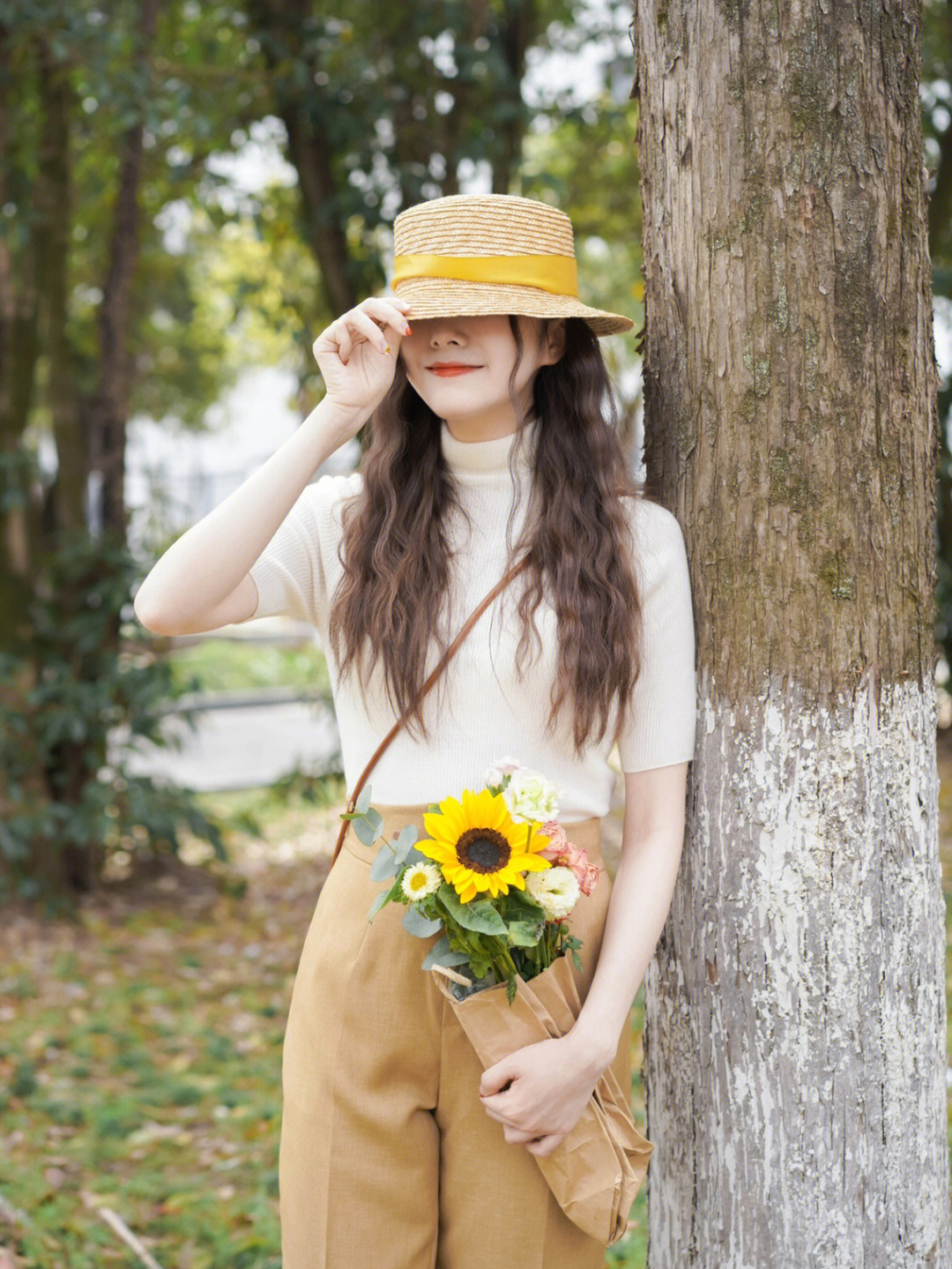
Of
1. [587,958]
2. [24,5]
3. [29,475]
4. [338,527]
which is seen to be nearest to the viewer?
[587,958]

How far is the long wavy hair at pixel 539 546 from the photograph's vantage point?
1.71m

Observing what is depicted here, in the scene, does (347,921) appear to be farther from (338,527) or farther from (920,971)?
(920,971)

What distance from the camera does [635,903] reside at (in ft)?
5.61

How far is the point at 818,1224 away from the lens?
5.84 ft

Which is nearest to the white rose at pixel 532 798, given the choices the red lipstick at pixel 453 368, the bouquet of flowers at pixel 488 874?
the bouquet of flowers at pixel 488 874

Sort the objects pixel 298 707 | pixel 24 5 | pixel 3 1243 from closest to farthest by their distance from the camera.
A: pixel 3 1243
pixel 24 5
pixel 298 707

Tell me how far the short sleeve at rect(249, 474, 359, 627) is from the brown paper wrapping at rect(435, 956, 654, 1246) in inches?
24.1

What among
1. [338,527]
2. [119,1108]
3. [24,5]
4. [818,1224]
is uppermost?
[24,5]

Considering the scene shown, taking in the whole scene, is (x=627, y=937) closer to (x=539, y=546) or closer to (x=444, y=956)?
(x=444, y=956)

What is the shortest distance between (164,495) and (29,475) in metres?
0.62

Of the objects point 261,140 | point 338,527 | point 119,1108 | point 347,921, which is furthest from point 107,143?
point 347,921

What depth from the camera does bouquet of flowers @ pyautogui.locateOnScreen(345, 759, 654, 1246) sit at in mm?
1495

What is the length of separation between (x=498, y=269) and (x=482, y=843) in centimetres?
83

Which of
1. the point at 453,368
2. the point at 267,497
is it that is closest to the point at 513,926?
the point at 267,497
